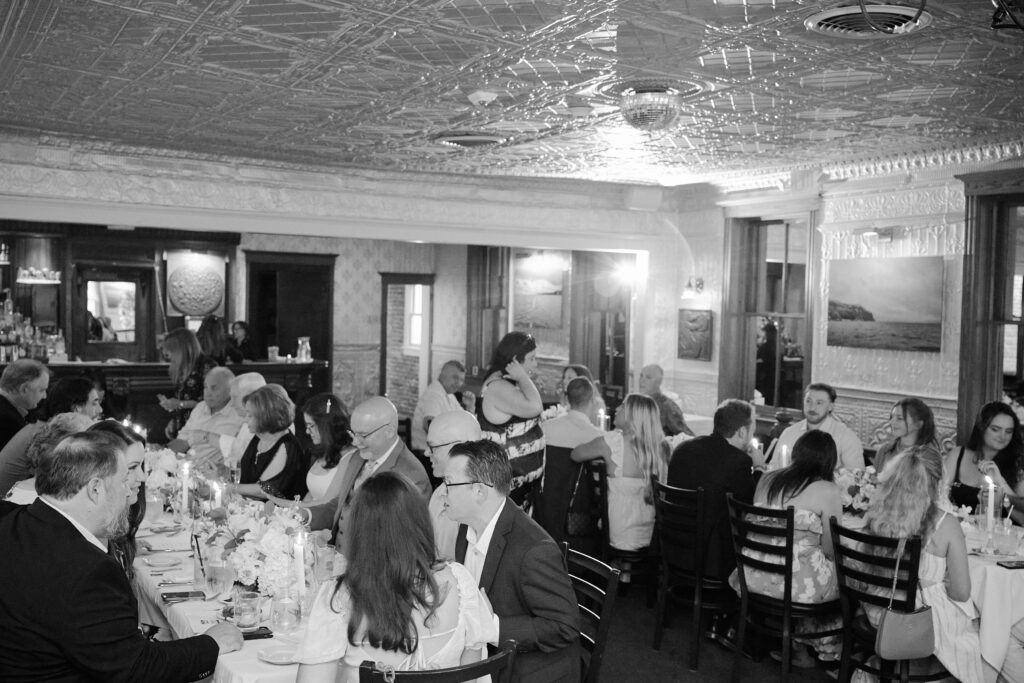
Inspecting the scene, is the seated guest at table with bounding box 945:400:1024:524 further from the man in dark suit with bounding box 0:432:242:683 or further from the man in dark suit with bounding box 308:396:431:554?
the man in dark suit with bounding box 0:432:242:683

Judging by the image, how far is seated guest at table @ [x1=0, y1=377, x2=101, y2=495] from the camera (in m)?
4.90

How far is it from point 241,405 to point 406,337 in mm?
10506

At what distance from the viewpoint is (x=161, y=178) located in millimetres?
8477

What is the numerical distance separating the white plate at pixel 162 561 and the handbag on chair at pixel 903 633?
3189 millimetres

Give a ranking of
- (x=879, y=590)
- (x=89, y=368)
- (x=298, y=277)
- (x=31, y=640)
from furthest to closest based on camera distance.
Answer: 1. (x=298, y=277)
2. (x=89, y=368)
3. (x=879, y=590)
4. (x=31, y=640)

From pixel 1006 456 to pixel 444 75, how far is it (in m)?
4.12

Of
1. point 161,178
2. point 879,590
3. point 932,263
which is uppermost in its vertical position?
point 161,178

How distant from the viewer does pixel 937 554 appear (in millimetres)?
4301

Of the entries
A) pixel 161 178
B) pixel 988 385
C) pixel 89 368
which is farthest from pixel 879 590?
pixel 89 368

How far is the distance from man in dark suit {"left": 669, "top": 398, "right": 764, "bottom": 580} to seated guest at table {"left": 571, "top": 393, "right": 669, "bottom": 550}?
1.48 feet

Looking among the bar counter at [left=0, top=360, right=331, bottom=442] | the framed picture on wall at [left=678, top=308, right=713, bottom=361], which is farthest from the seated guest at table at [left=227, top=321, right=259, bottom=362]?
the framed picture on wall at [left=678, top=308, right=713, bottom=361]

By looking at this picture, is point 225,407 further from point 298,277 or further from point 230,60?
point 298,277

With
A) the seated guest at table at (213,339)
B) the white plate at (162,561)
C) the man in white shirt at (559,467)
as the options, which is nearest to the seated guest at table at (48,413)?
the white plate at (162,561)

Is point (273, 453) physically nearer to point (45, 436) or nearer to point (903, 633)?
point (45, 436)
